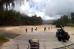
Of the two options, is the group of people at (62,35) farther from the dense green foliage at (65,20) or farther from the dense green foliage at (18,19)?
the dense green foliage at (18,19)

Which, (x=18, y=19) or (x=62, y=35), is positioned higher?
(x=18, y=19)

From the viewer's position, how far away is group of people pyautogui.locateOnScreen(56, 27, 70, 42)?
12.5ft

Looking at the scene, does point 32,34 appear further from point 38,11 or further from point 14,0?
point 14,0

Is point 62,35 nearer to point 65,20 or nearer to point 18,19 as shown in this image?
point 65,20

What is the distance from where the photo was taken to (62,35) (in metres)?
3.85

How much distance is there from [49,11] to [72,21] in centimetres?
48

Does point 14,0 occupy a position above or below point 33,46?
Answer: above

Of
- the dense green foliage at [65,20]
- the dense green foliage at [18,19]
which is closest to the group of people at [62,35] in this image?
the dense green foliage at [65,20]

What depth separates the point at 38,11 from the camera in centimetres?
383

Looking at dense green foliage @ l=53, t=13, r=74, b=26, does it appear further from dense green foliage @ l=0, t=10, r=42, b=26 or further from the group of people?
dense green foliage @ l=0, t=10, r=42, b=26

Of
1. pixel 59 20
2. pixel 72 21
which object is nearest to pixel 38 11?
pixel 59 20

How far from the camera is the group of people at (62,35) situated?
150 inches

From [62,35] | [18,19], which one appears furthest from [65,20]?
[18,19]

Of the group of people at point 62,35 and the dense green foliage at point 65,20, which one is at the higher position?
the dense green foliage at point 65,20
